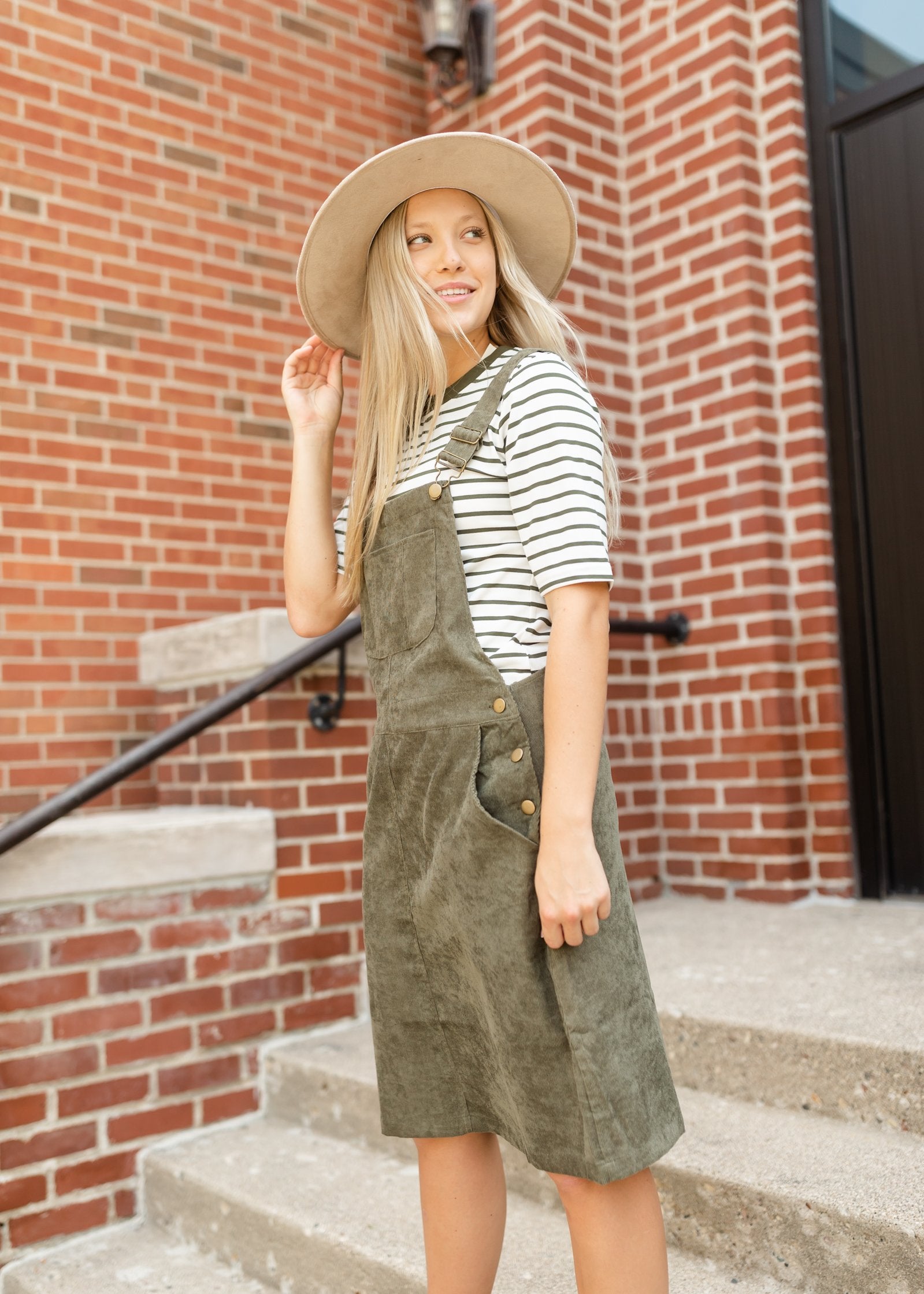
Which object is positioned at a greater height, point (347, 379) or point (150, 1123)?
point (347, 379)

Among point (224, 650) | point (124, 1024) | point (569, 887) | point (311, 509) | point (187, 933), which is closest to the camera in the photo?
point (569, 887)

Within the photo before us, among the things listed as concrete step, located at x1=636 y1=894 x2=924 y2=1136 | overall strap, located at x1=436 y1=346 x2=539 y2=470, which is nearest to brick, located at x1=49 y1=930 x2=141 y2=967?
concrete step, located at x1=636 y1=894 x2=924 y2=1136

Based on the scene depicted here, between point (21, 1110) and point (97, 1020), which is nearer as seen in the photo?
point (21, 1110)

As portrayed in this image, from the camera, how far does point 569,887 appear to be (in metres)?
1.30

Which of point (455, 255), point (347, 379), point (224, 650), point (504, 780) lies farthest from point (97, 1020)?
point (347, 379)

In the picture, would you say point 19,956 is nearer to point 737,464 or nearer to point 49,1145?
point 49,1145

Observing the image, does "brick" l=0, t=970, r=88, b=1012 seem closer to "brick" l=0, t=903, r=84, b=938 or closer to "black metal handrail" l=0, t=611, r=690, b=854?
"brick" l=0, t=903, r=84, b=938

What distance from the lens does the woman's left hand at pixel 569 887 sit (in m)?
1.29

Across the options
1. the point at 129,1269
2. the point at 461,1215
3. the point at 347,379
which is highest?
the point at 347,379

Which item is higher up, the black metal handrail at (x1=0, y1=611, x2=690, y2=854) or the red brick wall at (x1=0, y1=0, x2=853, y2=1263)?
the red brick wall at (x1=0, y1=0, x2=853, y2=1263)

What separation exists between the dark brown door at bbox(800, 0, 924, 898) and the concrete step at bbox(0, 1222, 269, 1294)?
204 cm

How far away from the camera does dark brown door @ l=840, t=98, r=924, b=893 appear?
3273 millimetres

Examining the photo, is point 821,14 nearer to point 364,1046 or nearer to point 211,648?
point 211,648

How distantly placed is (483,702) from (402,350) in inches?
20.3
